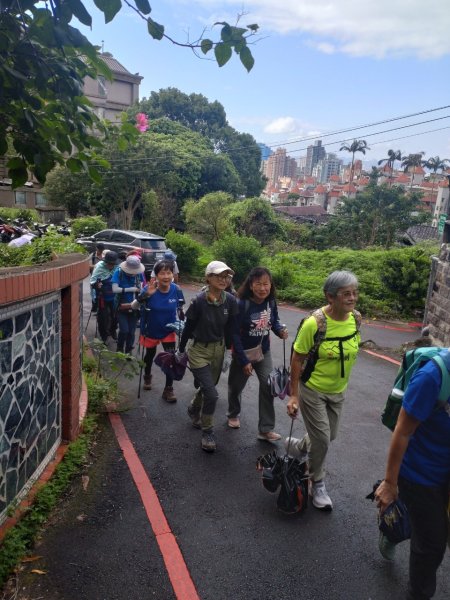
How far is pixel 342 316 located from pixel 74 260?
7.59ft

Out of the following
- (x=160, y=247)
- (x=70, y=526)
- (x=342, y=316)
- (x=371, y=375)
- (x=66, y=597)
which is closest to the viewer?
(x=66, y=597)

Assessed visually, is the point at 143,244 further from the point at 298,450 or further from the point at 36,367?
the point at 36,367

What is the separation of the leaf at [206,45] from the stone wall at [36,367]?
161 cm

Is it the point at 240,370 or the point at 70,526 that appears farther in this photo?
the point at 240,370

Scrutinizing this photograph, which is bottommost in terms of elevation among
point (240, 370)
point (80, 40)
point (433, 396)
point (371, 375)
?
point (371, 375)

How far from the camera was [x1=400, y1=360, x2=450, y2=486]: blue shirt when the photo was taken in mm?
2172

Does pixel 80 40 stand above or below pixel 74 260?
above

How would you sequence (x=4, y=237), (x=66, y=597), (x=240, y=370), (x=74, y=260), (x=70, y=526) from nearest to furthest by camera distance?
1. (x=66, y=597)
2. (x=70, y=526)
3. (x=74, y=260)
4. (x=240, y=370)
5. (x=4, y=237)

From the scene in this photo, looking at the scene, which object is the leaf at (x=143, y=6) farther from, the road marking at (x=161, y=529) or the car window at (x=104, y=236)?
the car window at (x=104, y=236)

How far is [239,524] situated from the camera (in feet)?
11.1

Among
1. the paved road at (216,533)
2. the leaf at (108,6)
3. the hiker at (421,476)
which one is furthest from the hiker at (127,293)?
the leaf at (108,6)

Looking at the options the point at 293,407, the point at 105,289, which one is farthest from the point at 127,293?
the point at 293,407

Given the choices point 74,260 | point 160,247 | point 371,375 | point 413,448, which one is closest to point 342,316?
point 413,448

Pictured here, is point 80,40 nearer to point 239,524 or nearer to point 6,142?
point 6,142
